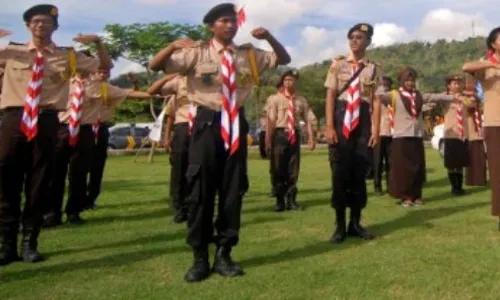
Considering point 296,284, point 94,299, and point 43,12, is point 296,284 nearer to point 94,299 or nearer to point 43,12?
point 94,299

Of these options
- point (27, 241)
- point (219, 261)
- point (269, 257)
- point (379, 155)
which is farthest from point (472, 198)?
point (27, 241)

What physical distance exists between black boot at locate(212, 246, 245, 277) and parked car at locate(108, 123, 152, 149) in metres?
34.5

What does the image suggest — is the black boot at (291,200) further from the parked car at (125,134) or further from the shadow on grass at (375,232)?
the parked car at (125,134)

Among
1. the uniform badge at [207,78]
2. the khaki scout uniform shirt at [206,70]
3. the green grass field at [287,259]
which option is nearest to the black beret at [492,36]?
the green grass field at [287,259]

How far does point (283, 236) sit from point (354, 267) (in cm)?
171

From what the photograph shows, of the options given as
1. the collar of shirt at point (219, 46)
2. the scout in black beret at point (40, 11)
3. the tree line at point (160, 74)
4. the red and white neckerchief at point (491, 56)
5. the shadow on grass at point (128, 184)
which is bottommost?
the shadow on grass at point (128, 184)

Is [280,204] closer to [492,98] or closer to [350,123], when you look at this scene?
[350,123]

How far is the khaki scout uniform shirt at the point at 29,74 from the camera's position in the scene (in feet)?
19.4

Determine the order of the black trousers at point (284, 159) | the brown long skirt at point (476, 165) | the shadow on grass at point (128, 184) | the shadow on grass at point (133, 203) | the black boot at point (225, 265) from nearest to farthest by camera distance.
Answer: the black boot at point (225, 265) < the black trousers at point (284, 159) < the shadow on grass at point (133, 203) < the brown long skirt at point (476, 165) < the shadow on grass at point (128, 184)

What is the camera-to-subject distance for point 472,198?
33.9 ft

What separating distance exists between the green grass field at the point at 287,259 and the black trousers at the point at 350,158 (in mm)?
519

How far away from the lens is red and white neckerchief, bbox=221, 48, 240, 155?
17.4ft

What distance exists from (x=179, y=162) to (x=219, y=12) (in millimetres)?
3510

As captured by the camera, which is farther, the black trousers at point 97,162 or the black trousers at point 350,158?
the black trousers at point 97,162
